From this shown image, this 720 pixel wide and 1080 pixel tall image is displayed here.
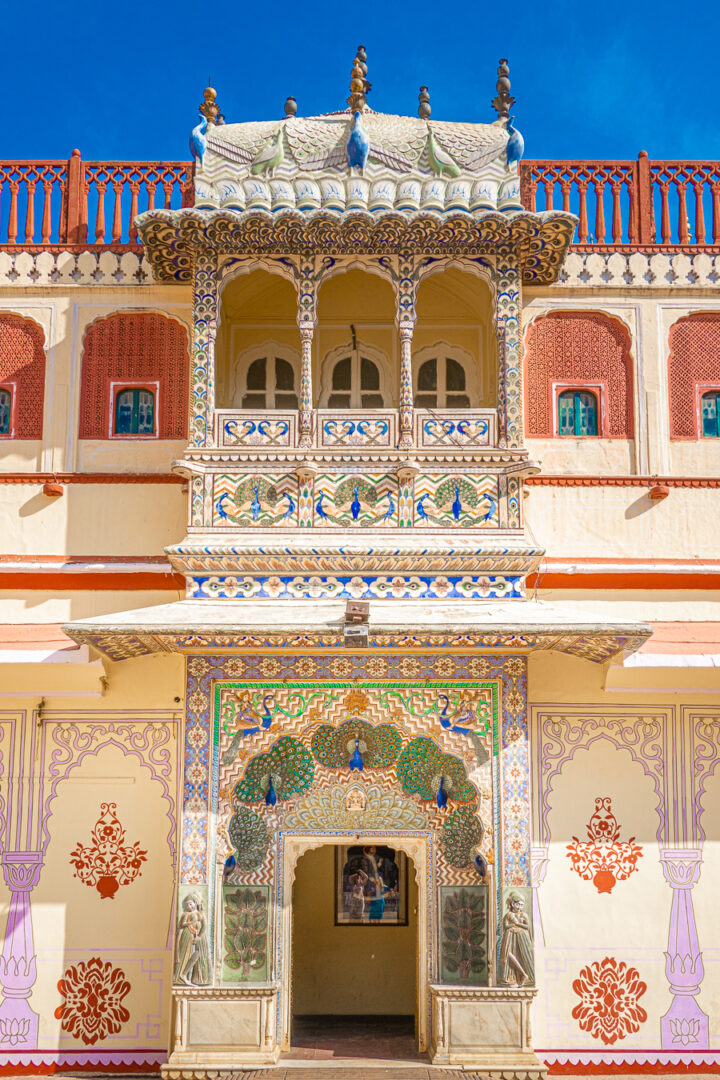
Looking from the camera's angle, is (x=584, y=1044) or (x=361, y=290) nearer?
(x=584, y=1044)

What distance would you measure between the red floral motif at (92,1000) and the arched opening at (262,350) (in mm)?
4866

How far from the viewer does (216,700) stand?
8891 mm

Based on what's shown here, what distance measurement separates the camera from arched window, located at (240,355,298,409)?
34.6 ft

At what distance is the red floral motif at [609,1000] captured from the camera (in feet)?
29.3

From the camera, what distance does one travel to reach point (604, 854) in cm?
915

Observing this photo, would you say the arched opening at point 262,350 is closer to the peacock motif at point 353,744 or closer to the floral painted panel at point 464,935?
the peacock motif at point 353,744

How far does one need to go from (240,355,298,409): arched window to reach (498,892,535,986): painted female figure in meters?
4.79

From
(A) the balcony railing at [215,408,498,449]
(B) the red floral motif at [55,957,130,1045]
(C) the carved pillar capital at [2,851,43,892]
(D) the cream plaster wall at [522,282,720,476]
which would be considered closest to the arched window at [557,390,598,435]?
(D) the cream plaster wall at [522,282,720,476]

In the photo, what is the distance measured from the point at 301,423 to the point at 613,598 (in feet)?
9.81

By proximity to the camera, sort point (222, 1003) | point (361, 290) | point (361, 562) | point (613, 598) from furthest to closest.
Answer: point (361, 290), point (613, 598), point (361, 562), point (222, 1003)

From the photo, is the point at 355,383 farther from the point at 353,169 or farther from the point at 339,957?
the point at 339,957

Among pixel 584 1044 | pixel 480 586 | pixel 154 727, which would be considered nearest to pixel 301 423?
pixel 480 586

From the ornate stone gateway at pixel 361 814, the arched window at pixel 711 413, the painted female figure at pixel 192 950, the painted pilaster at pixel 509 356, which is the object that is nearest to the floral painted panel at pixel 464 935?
the ornate stone gateway at pixel 361 814

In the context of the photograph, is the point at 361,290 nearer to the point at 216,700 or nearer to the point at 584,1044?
the point at 216,700
